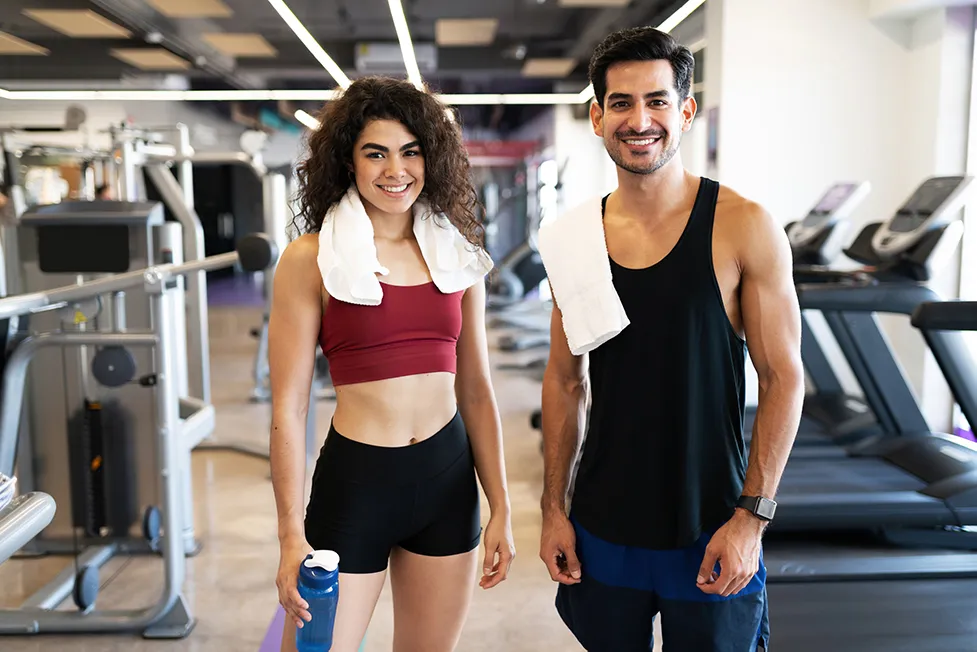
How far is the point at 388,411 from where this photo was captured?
1.53 meters

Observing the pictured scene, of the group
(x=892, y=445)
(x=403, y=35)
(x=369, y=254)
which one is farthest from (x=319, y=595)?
(x=403, y=35)

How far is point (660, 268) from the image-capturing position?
1391 millimetres

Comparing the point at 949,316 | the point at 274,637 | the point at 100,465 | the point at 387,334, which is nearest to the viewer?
the point at 387,334

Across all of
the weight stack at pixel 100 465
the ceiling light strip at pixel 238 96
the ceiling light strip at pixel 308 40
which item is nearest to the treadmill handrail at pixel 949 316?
the weight stack at pixel 100 465

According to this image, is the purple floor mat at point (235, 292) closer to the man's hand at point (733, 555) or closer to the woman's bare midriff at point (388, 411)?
the woman's bare midriff at point (388, 411)

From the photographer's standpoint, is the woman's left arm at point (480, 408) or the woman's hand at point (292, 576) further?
the woman's left arm at point (480, 408)

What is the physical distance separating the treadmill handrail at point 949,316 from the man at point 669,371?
1486mm

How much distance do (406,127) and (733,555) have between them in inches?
36.4

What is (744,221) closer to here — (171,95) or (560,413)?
(560,413)

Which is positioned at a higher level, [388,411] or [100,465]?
[388,411]

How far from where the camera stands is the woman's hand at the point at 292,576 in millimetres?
1392

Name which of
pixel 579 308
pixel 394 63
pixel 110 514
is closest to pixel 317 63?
pixel 394 63

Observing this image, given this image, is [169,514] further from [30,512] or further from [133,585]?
[30,512]

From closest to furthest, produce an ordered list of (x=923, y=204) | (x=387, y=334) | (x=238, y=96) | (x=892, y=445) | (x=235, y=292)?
(x=387, y=334) < (x=923, y=204) < (x=892, y=445) < (x=238, y=96) < (x=235, y=292)
